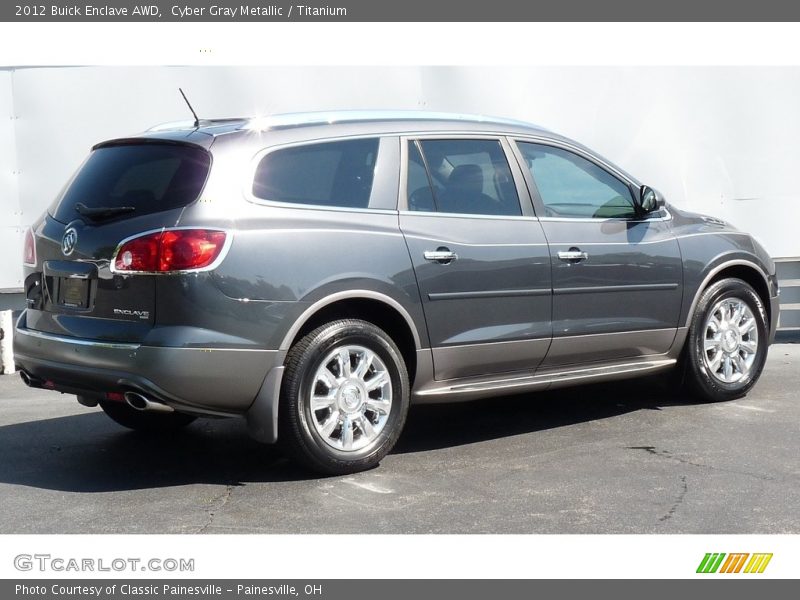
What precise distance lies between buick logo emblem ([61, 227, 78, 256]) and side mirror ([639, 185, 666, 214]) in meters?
3.38

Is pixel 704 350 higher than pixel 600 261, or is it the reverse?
pixel 600 261

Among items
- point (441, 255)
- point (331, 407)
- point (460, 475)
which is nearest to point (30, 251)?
point (331, 407)

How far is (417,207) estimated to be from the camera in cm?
608

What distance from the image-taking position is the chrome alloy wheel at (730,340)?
24.5 feet

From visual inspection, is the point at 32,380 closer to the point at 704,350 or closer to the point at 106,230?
the point at 106,230

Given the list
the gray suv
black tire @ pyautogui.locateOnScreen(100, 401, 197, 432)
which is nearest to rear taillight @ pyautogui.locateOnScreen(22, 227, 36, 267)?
the gray suv

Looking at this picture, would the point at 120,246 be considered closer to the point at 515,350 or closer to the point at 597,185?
the point at 515,350

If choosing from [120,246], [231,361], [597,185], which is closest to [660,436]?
[597,185]

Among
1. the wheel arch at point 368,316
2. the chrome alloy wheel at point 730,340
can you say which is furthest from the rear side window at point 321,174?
the chrome alloy wheel at point 730,340

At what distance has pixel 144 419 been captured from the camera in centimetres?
687

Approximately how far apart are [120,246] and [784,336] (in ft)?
24.2

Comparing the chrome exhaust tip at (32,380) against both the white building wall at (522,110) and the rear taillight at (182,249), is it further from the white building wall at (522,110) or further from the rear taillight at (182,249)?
the white building wall at (522,110)

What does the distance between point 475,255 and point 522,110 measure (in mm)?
4118

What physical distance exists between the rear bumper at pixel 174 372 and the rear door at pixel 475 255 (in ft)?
3.41
